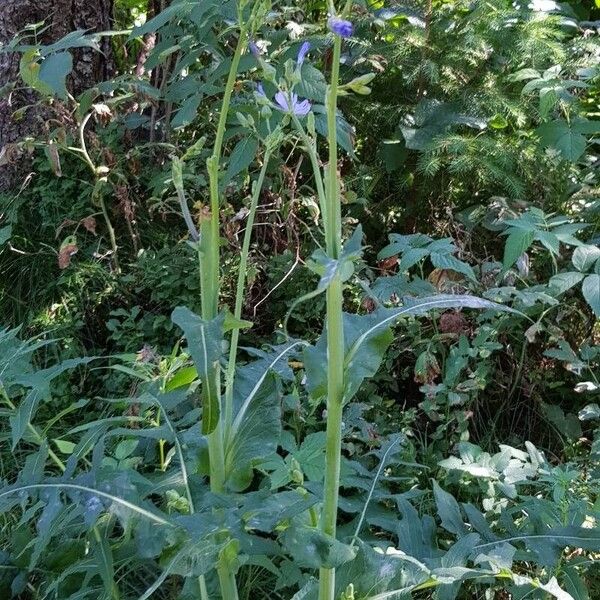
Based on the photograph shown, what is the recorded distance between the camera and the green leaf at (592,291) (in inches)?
77.6

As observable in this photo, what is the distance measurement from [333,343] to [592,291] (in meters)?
1.05

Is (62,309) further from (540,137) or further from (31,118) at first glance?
(540,137)

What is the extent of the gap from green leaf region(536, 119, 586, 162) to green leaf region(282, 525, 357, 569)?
64.3 inches

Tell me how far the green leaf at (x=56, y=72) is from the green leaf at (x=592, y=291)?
1442 mm

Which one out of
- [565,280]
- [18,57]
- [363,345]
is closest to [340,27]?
[363,345]

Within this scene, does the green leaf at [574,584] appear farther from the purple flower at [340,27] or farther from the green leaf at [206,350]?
the purple flower at [340,27]

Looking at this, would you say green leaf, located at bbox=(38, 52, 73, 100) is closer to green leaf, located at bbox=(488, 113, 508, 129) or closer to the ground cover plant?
the ground cover plant

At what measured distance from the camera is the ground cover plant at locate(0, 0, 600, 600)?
4.29 ft

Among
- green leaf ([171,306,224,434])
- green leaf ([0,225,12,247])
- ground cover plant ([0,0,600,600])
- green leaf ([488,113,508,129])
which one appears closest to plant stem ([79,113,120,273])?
ground cover plant ([0,0,600,600])

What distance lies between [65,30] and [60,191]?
0.72 m

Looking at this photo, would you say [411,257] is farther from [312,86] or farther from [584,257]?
[312,86]

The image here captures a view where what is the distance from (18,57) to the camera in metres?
3.28

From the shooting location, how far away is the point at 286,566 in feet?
5.08

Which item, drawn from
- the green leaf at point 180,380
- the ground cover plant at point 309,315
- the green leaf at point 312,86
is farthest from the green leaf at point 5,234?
the green leaf at point 180,380
